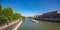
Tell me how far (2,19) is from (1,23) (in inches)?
26.0

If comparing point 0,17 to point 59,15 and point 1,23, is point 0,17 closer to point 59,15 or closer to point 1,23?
point 1,23

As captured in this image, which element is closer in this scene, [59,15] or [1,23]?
[1,23]

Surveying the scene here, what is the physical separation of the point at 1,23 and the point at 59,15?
151ft

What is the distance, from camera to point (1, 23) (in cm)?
1908

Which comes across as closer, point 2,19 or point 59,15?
point 2,19

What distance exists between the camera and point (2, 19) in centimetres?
1912

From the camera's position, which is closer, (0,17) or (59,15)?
(0,17)

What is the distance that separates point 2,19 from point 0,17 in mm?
590

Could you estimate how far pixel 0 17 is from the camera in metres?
18.7

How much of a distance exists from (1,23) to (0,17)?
3.45 ft

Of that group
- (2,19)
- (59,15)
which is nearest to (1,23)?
(2,19)

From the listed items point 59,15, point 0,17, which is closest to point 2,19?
point 0,17

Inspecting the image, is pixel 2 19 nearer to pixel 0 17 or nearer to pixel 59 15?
pixel 0 17
